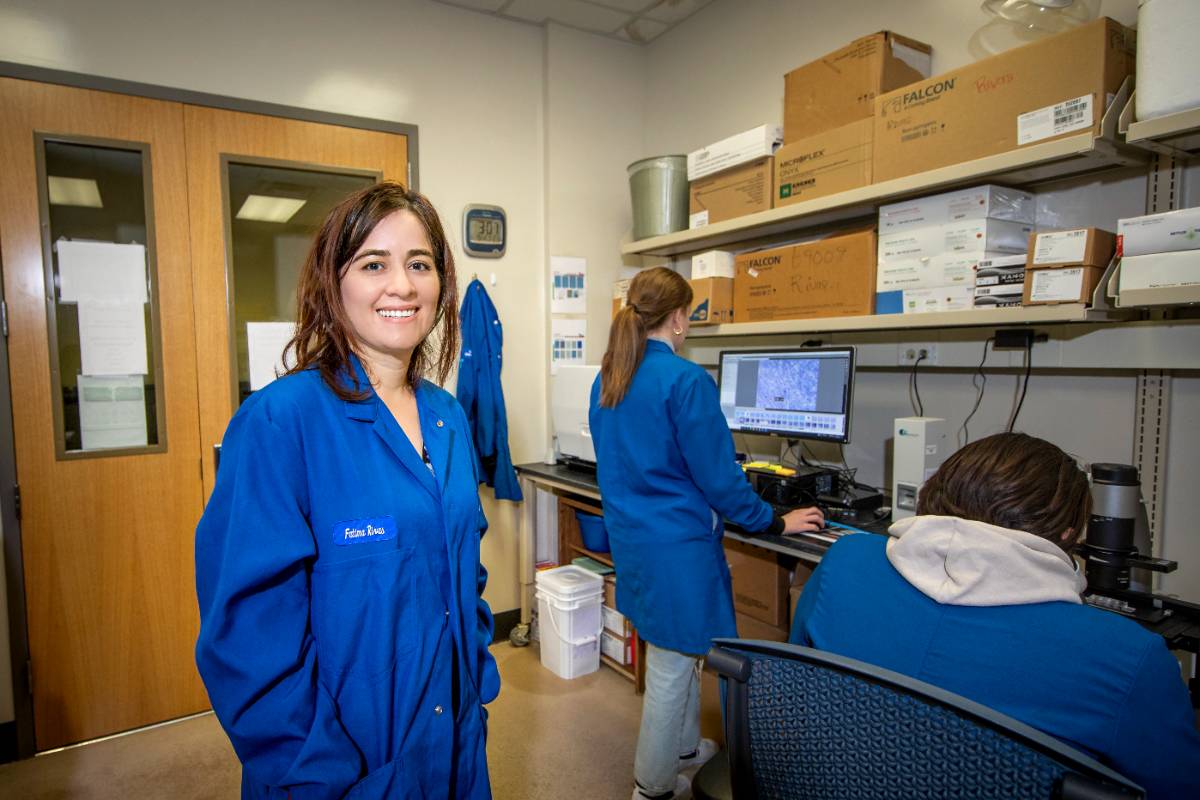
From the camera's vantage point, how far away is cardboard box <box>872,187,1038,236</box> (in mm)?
1878

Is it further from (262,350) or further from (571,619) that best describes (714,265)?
(262,350)

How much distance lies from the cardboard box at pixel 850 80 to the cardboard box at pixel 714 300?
581 mm

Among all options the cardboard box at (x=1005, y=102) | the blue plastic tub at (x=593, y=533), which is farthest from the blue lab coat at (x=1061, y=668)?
the blue plastic tub at (x=593, y=533)

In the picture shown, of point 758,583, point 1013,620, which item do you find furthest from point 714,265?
point 1013,620

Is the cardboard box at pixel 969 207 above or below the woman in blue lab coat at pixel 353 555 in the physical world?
above

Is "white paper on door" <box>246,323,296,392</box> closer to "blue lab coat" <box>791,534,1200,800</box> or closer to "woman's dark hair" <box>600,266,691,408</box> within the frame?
"woman's dark hair" <box>600,266,691,408</box>

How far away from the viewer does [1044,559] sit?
2.92ft

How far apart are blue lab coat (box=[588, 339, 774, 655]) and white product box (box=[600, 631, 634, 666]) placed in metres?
0.91

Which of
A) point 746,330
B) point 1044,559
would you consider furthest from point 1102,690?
point 746,330

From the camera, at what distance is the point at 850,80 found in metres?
2.20

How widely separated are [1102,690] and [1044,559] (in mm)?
163

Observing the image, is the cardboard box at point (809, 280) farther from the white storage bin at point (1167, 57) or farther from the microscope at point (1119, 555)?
the microscope at point (1119, 555)

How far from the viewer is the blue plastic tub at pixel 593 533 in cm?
301

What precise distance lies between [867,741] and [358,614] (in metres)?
0.67
